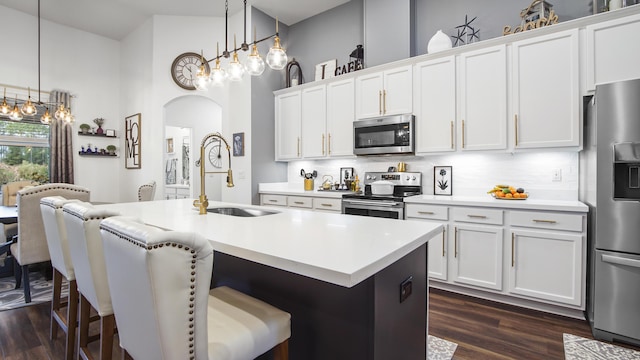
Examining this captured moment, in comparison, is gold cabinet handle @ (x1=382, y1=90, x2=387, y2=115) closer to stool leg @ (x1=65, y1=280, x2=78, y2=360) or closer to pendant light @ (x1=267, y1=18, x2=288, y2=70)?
pendant light @ (x1=267, y1=18, x2=288, y2=70)

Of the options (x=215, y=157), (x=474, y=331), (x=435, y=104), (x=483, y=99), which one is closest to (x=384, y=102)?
(x=435, y=104)

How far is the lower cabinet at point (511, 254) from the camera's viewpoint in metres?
2.43

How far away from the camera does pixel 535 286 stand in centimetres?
258

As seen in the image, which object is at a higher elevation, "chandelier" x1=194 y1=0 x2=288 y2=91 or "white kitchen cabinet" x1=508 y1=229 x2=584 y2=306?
"chandelier" x1=194 y1=0 x2=288 y2=91

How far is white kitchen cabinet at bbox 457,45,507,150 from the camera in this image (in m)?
2.94

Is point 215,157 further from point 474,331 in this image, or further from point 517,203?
point 474,331

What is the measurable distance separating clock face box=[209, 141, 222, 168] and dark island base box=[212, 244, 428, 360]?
19.7 ft

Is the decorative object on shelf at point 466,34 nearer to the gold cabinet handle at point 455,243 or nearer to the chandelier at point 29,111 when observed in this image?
the gold cabinet handle at point 455,243

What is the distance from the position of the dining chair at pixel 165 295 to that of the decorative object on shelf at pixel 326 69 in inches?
150

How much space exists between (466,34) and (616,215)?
2317 mm

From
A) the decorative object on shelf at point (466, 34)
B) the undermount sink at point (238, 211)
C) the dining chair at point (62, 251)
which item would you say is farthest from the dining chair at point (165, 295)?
the decorative object on shelf at point (466, 34)

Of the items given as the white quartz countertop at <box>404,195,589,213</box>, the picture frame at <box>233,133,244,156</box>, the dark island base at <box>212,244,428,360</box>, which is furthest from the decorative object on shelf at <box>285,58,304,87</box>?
the dark island base at <box>212,244,428,360</box>

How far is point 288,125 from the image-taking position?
466 cm

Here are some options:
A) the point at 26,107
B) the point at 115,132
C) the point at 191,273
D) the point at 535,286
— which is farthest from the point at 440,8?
the point at 115,132
